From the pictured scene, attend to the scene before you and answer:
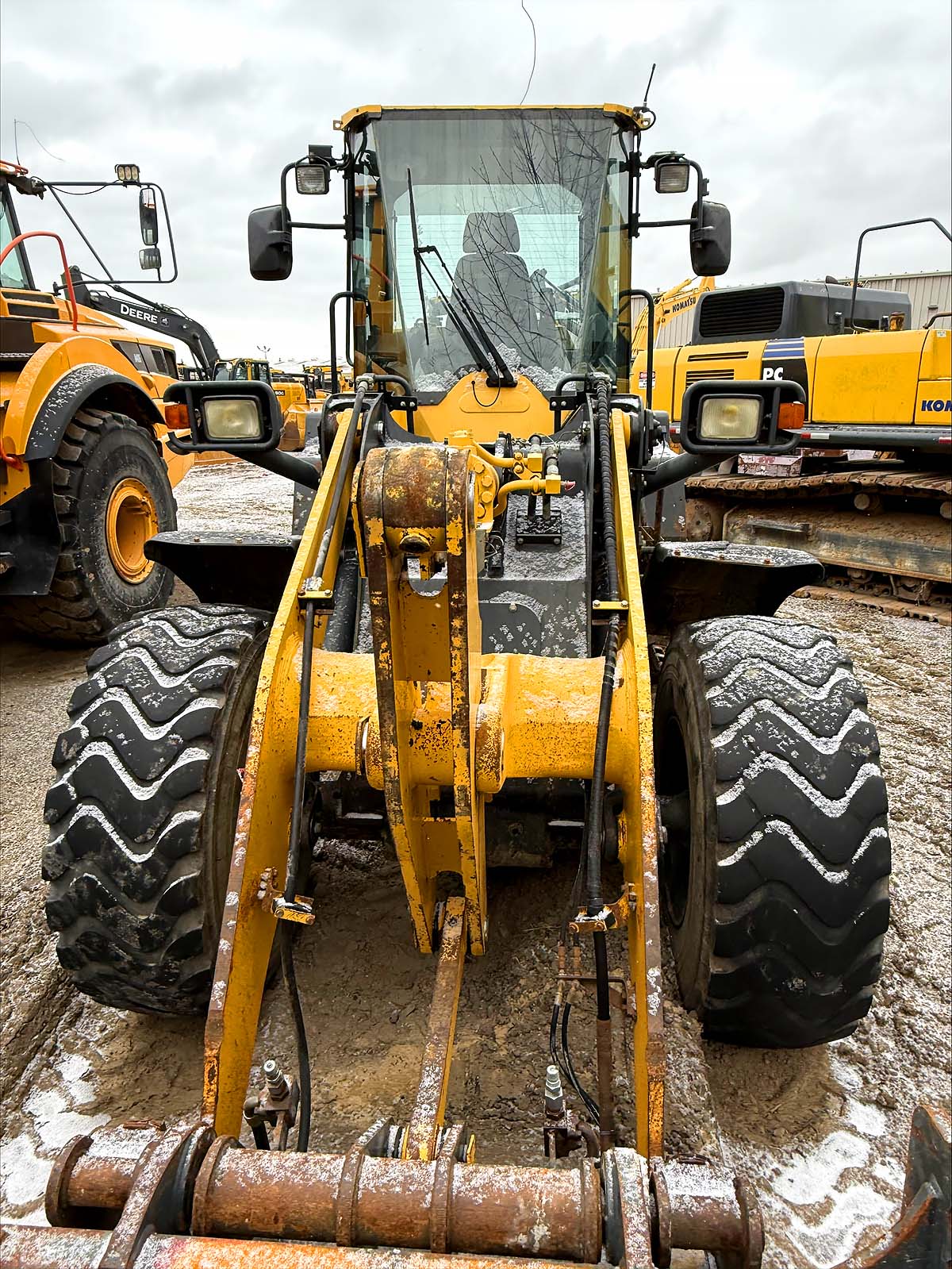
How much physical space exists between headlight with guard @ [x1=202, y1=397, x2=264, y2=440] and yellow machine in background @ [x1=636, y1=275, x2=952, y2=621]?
5.88m

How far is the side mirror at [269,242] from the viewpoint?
3.56m

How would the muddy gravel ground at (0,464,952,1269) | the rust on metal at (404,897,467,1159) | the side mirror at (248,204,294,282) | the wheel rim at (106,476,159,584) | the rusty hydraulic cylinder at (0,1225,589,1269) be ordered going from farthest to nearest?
the wheel rim at (106,476,159,584)
the side mirror at (248,204,294,282)
the muddy gravel ground at (0,464,952,1269)
the rust on metal at (404,897,467,1159)
the rusty hydraulic cylinder at (0,1225,589,1269)

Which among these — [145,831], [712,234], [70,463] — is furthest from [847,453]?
[145,831]

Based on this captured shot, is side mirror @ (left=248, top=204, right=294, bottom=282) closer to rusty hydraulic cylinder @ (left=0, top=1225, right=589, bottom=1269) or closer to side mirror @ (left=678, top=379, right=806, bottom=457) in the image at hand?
side mirror @ (left=678, top=379, right=806, bottom=457)

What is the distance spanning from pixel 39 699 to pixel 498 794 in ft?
12.6

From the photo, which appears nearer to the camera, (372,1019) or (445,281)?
(372,1019)

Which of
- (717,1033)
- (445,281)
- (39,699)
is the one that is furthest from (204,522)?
(717,1033)

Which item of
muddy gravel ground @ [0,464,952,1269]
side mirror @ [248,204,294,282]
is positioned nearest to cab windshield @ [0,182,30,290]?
side mirror @ [248,204,294,282]

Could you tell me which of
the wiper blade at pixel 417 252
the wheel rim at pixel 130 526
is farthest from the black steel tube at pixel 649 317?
the wheel rim at pixel 130 526

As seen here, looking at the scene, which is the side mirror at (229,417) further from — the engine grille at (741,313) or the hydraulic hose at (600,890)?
the engine grille at (741,313)

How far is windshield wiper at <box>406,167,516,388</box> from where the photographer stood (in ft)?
10.7

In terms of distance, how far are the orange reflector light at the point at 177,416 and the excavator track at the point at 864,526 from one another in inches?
249

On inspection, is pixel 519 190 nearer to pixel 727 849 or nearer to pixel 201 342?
pixel 727 849

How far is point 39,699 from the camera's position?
5215mm
